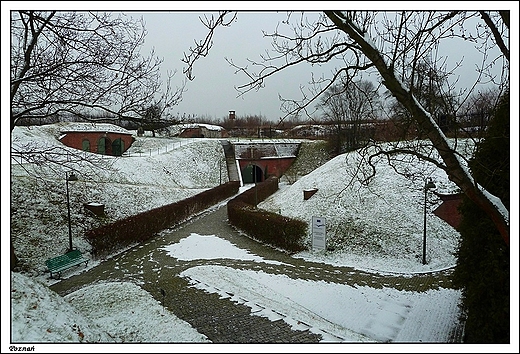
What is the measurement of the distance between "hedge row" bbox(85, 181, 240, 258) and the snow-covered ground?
0.66 metres

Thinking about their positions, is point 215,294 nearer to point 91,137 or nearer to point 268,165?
point 268,165

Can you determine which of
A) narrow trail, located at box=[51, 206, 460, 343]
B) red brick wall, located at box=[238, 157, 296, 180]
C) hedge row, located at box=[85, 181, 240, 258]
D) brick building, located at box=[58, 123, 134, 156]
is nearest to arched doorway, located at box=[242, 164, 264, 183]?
red brick wall, located at box=[238, 157, 296, 180]

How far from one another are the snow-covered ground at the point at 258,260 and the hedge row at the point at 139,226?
664mm

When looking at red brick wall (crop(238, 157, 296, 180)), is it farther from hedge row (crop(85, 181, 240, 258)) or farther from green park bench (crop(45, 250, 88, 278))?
green park bench (crop(45, 250, 88, 278))

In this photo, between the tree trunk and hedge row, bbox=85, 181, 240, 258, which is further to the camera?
hedge row, bbox=85, 181, 240, 258

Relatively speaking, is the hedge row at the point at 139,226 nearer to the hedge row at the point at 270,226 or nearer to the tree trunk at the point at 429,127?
the hedge row at the point at 270,226

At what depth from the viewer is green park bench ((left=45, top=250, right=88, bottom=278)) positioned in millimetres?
9961

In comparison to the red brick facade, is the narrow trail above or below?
below

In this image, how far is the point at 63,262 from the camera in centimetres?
1027

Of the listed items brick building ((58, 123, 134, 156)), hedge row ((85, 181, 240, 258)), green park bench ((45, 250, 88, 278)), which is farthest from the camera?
brick building ((58, 123, 134, 156))

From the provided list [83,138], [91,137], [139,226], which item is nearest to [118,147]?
[91,137]

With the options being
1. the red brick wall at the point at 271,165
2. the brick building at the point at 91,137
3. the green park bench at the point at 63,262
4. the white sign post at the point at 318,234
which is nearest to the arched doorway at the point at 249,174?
the red brick wall at the point at 271,165

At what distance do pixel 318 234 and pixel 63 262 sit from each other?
859cm

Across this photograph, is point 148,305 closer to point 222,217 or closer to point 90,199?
point 90,199
